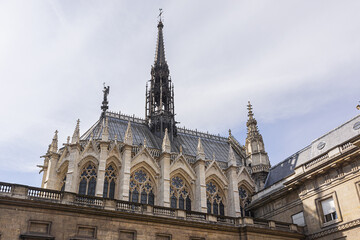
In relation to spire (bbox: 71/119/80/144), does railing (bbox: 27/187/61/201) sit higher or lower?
lower

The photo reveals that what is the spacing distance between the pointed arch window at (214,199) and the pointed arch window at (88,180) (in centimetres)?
1108

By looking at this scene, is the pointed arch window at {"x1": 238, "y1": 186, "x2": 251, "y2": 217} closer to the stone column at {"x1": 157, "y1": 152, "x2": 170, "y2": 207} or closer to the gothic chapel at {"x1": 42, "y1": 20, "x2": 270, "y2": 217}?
the gothic chapel at {"x1": 42, "y1": 20, "x2": 270, "y2": 217}

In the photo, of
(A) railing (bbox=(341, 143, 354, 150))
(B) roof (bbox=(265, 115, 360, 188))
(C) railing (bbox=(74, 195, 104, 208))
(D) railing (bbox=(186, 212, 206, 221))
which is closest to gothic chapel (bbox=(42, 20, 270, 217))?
(B) roof (bbox=(265, 115, 360, 188))

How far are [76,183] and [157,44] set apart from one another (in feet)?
91.2

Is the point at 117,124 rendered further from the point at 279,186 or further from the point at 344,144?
the point at 344,144

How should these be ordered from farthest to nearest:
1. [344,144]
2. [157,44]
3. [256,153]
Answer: [157,44], [256,153], [344,144]

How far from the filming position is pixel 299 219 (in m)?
28.1

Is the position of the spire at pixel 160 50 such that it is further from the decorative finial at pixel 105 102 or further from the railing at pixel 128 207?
the railing at pixel 128 207

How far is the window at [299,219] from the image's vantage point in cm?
2769

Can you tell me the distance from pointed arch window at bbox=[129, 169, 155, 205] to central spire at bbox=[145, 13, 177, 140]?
8.62 meters

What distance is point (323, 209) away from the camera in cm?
2588

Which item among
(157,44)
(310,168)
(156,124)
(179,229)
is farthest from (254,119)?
(179,229)

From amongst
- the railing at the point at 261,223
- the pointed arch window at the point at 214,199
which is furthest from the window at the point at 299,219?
the pointed arch window at the point at 214,199

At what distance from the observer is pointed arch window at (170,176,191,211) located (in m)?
32.9
